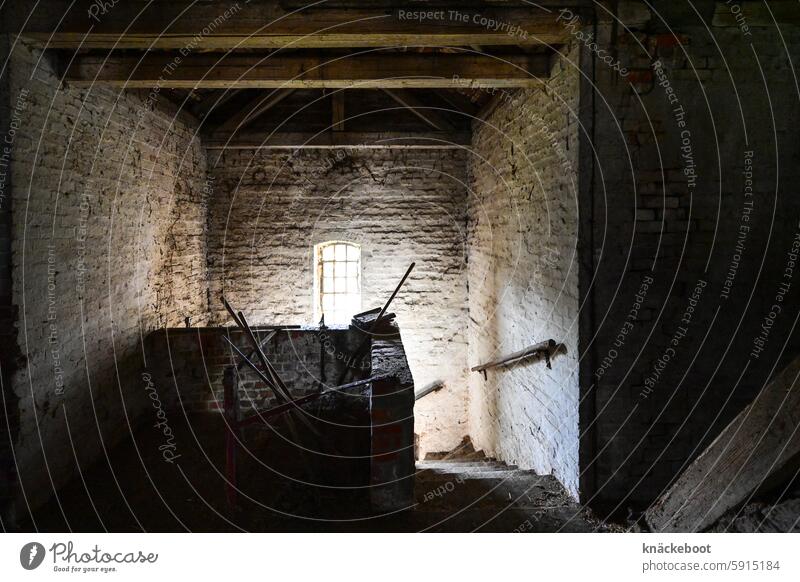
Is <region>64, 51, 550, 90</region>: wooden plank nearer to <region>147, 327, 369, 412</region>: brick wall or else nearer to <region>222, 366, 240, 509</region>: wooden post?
<region>222, 366, 240, 509</region>: wooden post

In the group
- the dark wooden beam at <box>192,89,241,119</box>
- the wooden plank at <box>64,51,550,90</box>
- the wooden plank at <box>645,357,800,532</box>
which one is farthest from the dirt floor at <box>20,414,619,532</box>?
the dark wooden beam at <box>192,89,241,119</box>

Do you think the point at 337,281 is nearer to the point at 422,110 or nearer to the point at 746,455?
the point at 422,110

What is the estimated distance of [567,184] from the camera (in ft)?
14.0

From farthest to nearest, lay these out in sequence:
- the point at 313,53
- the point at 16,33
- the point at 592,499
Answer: the point at 313,53
the point at 592,499
the point at 16,33

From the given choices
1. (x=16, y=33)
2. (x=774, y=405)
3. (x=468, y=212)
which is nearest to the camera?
(x=774, y=405)

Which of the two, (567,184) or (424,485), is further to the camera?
(424,485)

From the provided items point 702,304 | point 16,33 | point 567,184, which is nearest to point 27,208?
point 16,33

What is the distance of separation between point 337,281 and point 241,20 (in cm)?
550

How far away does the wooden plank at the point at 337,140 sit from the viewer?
7660 millimetres

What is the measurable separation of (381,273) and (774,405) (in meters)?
6.64

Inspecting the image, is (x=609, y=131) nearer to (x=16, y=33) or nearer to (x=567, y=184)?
(x=567, y=184)

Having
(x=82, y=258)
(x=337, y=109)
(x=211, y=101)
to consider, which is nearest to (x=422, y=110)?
(x=337, y=109)

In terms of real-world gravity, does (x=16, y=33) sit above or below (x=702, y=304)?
above

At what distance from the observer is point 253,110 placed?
25.0 feet
